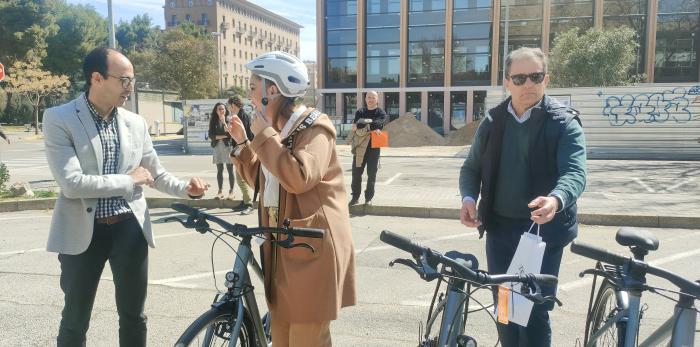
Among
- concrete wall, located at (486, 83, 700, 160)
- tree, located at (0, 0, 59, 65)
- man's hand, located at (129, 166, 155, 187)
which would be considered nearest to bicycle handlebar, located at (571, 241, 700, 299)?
man's hand, located at (129, 166, 155, 187)

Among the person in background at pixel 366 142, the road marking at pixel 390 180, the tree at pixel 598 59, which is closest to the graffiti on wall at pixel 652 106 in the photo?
the road marking at pixel 390 180

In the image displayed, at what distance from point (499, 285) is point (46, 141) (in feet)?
7.09

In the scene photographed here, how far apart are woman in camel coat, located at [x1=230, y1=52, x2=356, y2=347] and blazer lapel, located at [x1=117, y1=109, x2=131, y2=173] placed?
30.1 inches

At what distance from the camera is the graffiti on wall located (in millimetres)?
18719

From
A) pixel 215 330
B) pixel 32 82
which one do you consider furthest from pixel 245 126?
pixel 32 82

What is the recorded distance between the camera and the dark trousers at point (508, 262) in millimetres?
2740

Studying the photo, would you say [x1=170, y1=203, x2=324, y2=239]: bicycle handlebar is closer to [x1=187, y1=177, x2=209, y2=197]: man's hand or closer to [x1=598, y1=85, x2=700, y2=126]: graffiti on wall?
[x1=187, y1=177, x2=209, y2=197]: man's hand

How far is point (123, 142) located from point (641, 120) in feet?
66.2

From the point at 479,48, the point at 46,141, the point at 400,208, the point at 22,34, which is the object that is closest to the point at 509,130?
the point at 46,141

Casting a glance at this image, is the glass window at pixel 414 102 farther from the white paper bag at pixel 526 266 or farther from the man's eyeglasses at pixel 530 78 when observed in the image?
the white paper bag at pixel 526 266

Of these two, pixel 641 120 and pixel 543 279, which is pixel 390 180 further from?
pixel 641 120

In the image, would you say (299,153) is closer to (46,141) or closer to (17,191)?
(46,141)

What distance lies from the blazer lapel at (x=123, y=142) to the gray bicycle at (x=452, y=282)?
1570mm

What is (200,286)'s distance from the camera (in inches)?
200
